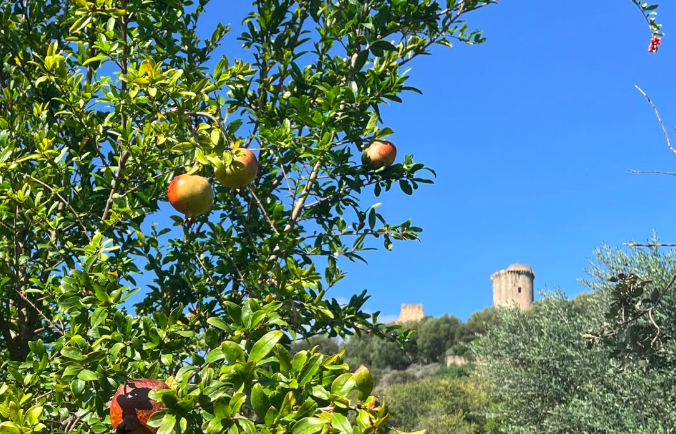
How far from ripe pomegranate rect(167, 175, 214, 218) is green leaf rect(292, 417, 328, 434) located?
1200 mm

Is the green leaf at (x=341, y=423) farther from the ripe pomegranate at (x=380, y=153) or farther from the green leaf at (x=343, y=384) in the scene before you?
the ripe pomegranate at (x=380, y=153)

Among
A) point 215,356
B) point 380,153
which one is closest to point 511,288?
point 380,153

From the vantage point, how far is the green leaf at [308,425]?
2.40 m

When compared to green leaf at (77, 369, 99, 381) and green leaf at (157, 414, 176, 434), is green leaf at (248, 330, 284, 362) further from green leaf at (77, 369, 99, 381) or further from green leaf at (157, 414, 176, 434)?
green leaf at (77, 369, 99, 381)

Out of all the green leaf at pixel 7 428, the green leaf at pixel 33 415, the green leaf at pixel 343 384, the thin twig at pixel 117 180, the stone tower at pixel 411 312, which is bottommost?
the green leaf at pixel 7 428

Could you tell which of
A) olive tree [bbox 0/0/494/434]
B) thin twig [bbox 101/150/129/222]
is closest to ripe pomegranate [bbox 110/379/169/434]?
olive tree [bbox 0/0/494/434]

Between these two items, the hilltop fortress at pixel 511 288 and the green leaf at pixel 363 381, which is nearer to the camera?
the green leaf at pixel 363 381

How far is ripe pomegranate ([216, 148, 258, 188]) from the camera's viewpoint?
3143 mm

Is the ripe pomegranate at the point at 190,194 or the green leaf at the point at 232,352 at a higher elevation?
the ripe pomegranate at the point at 190,194

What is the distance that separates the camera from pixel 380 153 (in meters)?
4.98

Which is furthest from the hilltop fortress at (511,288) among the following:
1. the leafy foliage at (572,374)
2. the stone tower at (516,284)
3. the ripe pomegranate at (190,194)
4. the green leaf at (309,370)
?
the green leaf at (309,370)

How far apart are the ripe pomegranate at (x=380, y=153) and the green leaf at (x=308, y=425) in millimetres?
2807

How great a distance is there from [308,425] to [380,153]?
2.84 meters

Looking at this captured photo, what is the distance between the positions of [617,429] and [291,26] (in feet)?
38.7
